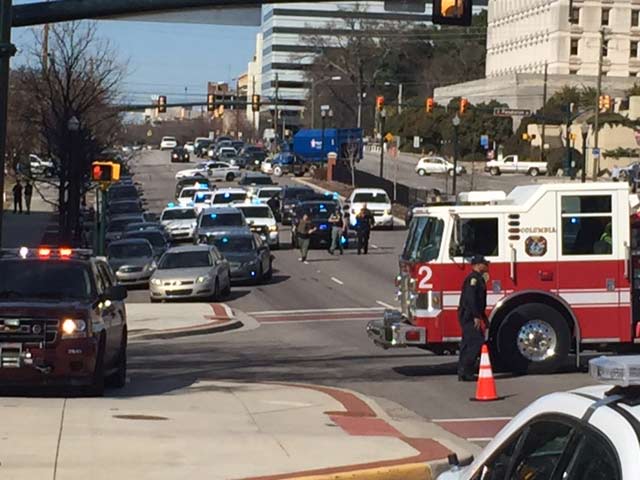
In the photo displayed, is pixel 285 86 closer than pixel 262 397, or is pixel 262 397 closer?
pixel 262 397

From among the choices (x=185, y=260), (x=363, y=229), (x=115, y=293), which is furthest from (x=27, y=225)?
(x=115, y=293)

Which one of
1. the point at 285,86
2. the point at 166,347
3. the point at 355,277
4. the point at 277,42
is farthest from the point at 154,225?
the point at 285,86

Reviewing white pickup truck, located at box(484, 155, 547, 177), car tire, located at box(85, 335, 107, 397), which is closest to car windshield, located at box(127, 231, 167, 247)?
car tire, located at box(85, 335, 107, 397)

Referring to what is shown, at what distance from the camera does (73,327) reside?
15094 millimetres

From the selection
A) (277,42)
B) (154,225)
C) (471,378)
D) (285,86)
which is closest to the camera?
(471,378)

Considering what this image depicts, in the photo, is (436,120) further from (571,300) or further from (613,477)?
(613,477)

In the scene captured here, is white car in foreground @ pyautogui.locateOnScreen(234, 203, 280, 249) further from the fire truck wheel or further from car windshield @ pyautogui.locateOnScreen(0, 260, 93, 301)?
car windshield @ pyautogui.locateOnScreen(0, 260, 93, 301)

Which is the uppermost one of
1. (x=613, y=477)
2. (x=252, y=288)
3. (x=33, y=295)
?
(x=613, y=477)

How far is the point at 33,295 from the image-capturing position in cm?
1582

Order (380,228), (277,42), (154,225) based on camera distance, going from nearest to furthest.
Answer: (154,225), (380,228), (277,42)

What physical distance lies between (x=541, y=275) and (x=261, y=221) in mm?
30057

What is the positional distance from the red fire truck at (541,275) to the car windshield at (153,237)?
24433 millimetres

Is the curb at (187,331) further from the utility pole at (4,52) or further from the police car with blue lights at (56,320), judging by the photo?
the utility pole at (4,52)

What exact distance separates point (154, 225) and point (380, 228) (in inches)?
519
